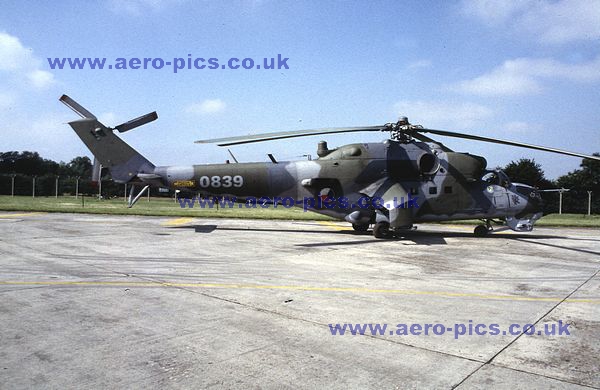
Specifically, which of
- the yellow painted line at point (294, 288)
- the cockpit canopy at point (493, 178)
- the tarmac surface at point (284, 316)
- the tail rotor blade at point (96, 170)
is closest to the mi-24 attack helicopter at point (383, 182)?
the cockpit canopy at point (493, 178)

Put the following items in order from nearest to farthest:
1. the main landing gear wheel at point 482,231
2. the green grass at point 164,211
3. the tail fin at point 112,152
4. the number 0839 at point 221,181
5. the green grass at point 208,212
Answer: the number 0839 at point 221,181 < the main landing gear wheel at point 482,231 < the tail fin at point 112,152 < the green grass at point 208,212 < the green grass at point 164,211

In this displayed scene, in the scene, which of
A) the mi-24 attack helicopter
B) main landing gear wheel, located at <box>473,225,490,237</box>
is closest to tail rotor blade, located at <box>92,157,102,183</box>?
the mi-24 attack helicopter

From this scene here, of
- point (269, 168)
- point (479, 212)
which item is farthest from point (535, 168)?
point (269, 168)

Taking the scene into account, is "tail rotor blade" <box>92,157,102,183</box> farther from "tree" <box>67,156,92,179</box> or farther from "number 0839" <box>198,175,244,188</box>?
"tree" <box>67,156,92,179</box>

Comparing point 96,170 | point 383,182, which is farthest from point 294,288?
point 96,170

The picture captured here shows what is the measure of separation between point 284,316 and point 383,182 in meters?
10.9

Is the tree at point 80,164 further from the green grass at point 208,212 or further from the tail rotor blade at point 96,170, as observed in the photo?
the tail rotor blade at point 96,170

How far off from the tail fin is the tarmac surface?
602 cm

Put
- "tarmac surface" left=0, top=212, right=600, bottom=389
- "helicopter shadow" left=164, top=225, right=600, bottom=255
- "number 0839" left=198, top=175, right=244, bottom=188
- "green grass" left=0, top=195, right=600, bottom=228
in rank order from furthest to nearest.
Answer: "green grass" left=0, top=195, right=600, bottom=228 < "number 0839" left=198, top=175, right=244, bottom=188 < "helicopter shadow" left=164, top=225, right=600, bottom=255 < "tarmac surface" left=0, top=212, right=600, bottom=389

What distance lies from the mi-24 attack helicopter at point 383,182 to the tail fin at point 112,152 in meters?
0.33

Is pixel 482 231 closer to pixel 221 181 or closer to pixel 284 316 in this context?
pixel 221 181

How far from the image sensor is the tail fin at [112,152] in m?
17.7

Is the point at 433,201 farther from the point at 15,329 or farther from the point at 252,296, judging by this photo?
the point at 15,329

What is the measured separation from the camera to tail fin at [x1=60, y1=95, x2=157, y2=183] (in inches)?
696
